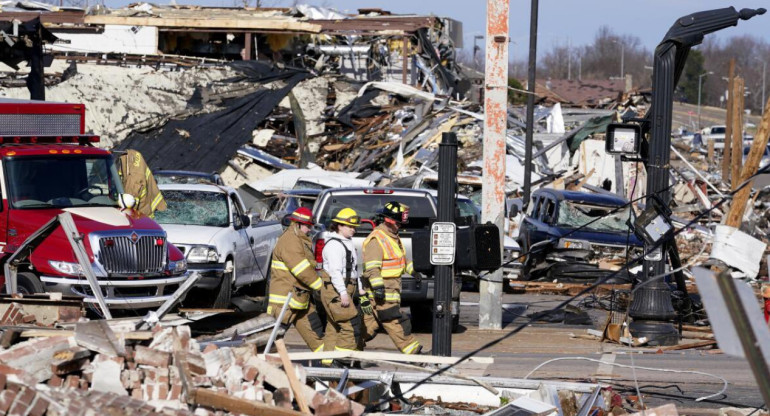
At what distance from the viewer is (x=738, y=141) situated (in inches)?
1110

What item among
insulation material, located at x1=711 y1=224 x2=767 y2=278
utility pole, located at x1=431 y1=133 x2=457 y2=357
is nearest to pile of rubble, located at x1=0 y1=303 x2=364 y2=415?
utility pole, located at x1=431 y1=133 x2=457 y2=357

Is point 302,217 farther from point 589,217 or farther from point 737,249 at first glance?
point 589,217

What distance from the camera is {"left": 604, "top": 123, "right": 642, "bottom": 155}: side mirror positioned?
47.1 feet

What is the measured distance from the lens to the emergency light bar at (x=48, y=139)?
14.4m

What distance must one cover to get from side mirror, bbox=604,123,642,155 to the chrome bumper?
5717 millimetres

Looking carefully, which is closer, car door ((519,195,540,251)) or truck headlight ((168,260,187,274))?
truck headlight ((168,260,187,274))

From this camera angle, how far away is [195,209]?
17250 mm

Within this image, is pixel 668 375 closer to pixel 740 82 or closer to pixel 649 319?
pixel 649 319

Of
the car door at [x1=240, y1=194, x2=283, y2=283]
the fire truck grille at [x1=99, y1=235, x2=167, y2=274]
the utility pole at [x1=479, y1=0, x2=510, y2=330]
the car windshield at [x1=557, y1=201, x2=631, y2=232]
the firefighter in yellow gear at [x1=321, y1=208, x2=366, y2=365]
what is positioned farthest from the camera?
the car windshield at [x1=557, y1=201, x2=631, y2=232]

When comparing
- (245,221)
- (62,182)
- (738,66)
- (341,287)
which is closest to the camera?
(341,287)

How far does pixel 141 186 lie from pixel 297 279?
537 cm

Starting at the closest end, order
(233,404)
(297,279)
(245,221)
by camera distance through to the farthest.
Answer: (233,404)
(297,279)
(245,221)

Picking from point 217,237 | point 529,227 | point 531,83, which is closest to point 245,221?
point 217,237

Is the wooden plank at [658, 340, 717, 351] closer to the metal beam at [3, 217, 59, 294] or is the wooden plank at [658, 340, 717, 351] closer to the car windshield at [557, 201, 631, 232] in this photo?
the metal beam at [3, 217, 59, 294]
